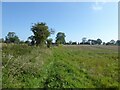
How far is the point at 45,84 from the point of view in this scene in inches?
522

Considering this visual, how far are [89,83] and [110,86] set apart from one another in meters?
1.21

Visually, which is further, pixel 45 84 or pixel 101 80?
pixel 101 80

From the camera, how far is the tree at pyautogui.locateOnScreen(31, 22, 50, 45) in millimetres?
62375

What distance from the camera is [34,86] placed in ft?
40.3

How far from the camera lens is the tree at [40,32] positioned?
62375 millimetres

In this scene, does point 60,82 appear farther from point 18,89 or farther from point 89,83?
point 18,89

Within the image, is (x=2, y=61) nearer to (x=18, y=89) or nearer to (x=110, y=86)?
(x=18, y=89)

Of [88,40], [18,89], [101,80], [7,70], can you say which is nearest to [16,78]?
[7,70]

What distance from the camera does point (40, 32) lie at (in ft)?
205

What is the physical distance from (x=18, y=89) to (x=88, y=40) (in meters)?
→ 179

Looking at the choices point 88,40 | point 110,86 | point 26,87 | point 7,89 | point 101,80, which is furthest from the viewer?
point 88,40

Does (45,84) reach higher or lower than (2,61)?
lower

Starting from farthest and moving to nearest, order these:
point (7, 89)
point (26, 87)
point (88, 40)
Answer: point (88, 40), point (26, 87), point (7, 89)

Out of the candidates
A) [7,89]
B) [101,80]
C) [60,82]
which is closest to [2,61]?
[60,82]
